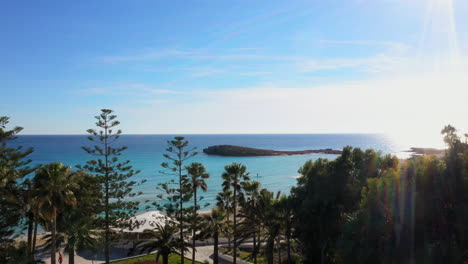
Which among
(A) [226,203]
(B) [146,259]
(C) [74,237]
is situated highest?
(A) [226,203]

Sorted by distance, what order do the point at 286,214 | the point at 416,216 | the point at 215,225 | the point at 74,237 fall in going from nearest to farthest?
1. the point at 416,216
2. the point at 74,237
3. the point at 286,214
4. the point at 215,225

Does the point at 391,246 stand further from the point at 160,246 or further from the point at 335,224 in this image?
the point at 160,246

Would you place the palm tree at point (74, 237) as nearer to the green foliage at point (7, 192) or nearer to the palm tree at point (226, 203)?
the green foliage at point (7, 192)

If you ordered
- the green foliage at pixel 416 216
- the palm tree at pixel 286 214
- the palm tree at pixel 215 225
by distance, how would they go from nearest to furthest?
the green foliage at pixel 416 216, the palm tree at pixel 286 214, the palm tree at pixel 215 225

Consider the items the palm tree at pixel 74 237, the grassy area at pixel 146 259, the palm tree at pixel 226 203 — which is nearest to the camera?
the palm tree at pixel 74 237

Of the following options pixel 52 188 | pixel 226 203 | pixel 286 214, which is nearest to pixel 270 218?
pixel 286 214

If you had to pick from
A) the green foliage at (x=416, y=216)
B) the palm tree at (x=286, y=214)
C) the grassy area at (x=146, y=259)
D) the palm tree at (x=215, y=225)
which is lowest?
the grassy area at (x=146, y=259)

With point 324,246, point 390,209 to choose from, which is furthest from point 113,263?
point 390,209

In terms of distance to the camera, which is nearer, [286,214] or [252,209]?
[286,214]

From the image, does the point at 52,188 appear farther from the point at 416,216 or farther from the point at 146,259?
the point at 416,216

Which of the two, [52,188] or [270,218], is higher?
[52,188]

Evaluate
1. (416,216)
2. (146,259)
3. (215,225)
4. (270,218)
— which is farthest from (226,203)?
(416,216)

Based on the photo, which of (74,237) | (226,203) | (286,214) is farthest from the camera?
(226,203)

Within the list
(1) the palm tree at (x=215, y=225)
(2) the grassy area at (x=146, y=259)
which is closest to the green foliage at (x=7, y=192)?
(2) the grassy area at (x=146, y=259)
